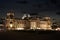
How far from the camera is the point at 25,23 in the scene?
63781 millimetres

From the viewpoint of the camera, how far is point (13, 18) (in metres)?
63.9

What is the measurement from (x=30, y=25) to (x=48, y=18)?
30.0 feet

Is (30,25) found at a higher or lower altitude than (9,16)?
lower

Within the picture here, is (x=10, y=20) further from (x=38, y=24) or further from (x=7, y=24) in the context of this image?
(x=38, y=24)

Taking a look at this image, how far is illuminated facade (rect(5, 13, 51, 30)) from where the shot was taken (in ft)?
203

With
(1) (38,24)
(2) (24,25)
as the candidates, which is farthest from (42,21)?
(2) (24,25)

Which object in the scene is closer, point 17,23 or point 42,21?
point 17,23

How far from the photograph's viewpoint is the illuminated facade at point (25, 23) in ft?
203

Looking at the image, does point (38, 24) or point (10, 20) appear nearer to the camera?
point (10, 20)

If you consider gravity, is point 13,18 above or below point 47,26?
above

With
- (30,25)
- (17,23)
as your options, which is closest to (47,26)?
(30,25)

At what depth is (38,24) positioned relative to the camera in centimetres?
6656

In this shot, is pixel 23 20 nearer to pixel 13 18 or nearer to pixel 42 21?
pixel 13 18

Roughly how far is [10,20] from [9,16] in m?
2.05
